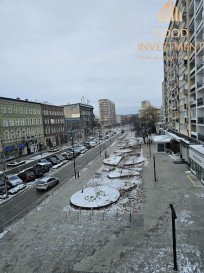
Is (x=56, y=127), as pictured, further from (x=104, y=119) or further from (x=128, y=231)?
(x=104, y=119)

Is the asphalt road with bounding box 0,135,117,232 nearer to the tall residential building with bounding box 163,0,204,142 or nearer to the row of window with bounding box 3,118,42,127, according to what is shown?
the tall residential building with bounding box 163,0,204,142

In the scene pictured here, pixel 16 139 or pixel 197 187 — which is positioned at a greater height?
pixel 16 139

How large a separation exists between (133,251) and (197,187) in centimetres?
1044

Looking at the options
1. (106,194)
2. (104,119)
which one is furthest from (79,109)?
(104,119)

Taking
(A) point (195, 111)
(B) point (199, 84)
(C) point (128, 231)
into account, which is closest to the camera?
(C) point (128, 231)

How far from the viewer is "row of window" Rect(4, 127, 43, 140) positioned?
36.4 metres

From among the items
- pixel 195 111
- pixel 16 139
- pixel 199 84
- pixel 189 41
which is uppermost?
pixel 189 41

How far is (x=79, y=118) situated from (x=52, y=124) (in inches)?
950

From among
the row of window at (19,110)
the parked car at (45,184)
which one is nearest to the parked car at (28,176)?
the parked car at (45,184)

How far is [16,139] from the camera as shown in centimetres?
3834

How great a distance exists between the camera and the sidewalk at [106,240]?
7.90 metres

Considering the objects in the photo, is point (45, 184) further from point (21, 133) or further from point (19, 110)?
point (19, 110)

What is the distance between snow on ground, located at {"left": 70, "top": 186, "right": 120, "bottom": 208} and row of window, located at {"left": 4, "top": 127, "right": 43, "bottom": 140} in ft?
89.4

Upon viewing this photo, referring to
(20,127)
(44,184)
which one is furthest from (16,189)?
(20,127)
